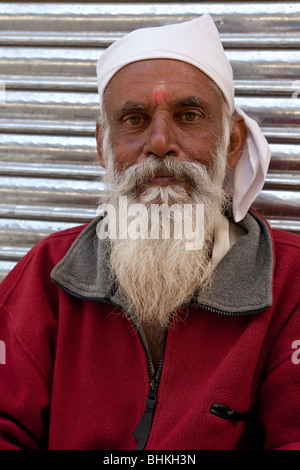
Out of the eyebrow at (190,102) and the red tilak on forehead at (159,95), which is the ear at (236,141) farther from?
the red tilak on forehead at (159,95)

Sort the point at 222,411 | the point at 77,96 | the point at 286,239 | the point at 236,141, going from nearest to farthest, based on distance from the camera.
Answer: the point at 222,411 → the point at 286,239 → the point at 236,141 → the point at 77,96

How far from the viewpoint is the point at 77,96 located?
284 centimetres

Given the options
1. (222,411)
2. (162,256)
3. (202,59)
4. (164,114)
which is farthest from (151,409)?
(202,59)

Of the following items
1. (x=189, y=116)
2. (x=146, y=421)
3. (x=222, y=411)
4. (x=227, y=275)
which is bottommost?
(x=146, y=421)

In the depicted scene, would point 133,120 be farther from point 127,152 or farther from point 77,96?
point 77,96

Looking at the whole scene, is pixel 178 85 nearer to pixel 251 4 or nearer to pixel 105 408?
pixel 251 4

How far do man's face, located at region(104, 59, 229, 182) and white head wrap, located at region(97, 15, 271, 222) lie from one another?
4 centimetres

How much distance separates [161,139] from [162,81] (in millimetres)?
284

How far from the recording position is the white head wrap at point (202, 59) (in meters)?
2.20

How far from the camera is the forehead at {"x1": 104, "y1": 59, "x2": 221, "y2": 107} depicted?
214 cm
